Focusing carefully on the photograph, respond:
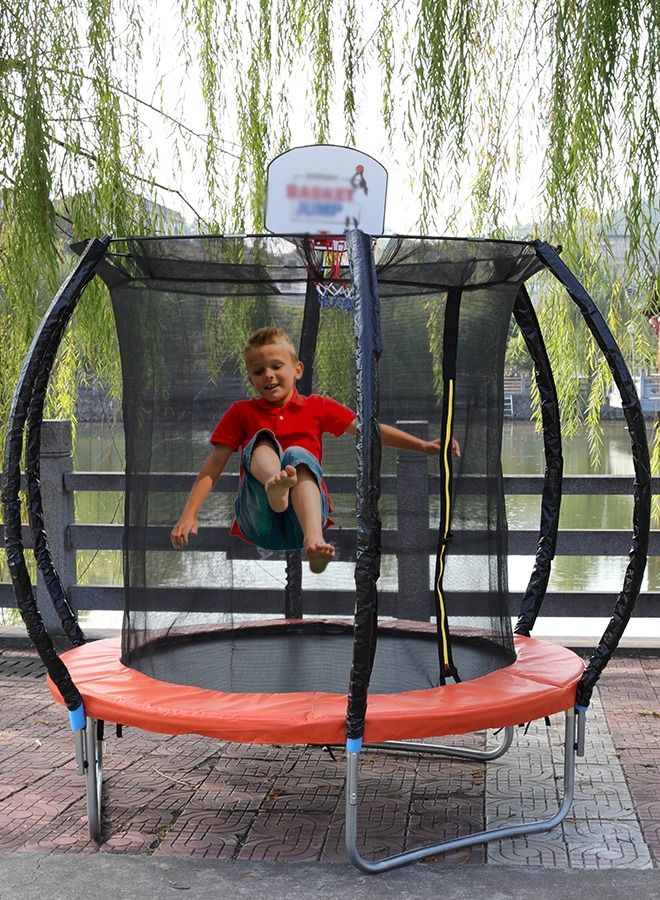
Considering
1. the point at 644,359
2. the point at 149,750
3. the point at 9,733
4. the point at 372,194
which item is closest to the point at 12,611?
the point at 9,733

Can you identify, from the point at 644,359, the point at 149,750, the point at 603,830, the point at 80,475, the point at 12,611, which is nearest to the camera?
the point at 603,830

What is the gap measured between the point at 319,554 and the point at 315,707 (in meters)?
0.78

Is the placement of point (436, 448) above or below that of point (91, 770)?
above

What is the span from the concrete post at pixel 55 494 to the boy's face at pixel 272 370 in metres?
2.60

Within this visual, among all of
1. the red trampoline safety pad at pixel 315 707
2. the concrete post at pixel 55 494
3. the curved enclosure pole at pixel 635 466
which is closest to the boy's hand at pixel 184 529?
the red trampoline safety pad at pixel 315 707

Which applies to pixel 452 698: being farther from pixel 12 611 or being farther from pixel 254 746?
pixel 12 611

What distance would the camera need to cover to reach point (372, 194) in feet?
13.7

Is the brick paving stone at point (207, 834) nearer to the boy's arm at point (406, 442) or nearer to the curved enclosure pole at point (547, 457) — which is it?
the boy's arm at point (406, 442)

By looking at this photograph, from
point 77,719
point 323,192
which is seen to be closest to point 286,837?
point 77,719

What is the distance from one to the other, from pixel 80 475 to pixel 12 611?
195 cm

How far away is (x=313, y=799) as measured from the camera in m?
4.36

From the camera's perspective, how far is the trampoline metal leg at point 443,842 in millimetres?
3576

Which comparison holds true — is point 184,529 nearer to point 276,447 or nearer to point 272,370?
point 276,447

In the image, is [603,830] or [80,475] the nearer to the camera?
[603,830]
